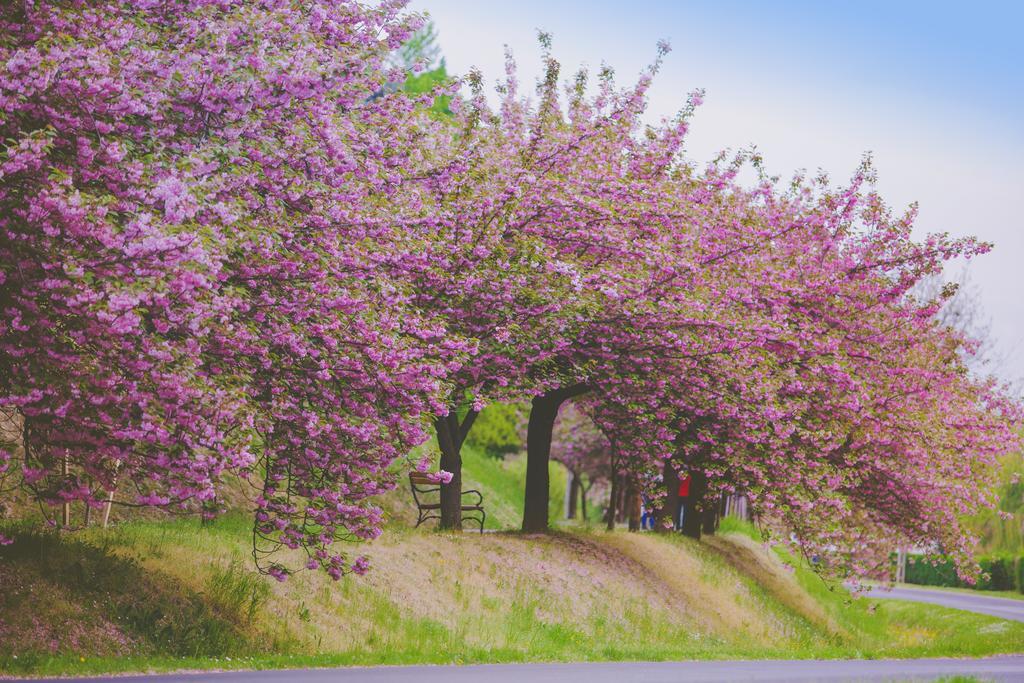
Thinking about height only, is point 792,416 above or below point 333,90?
below

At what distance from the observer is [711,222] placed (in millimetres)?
22312

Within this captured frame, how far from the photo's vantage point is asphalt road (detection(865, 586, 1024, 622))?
39.0m

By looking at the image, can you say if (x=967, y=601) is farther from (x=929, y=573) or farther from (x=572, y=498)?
(x=572, y=498)

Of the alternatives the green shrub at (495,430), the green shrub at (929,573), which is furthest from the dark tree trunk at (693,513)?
the green shrub at (929,573)

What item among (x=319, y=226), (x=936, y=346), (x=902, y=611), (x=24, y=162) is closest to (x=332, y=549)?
(x=319, y=226)

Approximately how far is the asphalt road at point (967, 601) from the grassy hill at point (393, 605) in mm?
10890

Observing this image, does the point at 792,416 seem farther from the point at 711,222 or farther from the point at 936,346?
the point at 936,346

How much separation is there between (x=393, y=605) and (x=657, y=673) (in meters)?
4.69

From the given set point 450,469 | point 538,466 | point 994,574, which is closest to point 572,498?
point 994,574

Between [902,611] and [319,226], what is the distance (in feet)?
114

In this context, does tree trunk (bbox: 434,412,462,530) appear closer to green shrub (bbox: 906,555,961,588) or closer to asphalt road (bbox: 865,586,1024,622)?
asphalt road (bbox: 865,586,1024,622)

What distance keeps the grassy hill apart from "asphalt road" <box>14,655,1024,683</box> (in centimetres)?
88

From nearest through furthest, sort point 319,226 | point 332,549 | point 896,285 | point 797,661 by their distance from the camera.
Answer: point 319,226, point 332,549, point 797,661, point 896,285

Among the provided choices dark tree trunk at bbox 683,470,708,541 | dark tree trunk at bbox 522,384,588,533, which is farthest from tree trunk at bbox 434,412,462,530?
dark tree trunk at bbox 683,470,708,541
